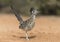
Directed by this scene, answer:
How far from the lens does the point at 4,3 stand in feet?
71.6

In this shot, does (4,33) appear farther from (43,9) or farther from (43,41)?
(43,9)

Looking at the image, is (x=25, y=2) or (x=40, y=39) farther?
(x=25, y=2)

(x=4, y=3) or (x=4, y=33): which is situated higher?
(x=4, y=33)

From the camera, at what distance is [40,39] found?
10664mm

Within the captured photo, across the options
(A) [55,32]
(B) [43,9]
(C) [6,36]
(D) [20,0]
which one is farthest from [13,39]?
(D) [20,0]

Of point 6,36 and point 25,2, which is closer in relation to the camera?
point 6,36

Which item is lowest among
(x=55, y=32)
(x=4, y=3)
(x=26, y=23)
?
(x=4, y=3)

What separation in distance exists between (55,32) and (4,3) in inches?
406

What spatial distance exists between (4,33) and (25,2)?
8.51m

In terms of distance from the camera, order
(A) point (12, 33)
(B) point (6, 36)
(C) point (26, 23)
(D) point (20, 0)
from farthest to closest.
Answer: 1. (D) point (20, 0)
2. (A) point (12, 33)
3. (B) point (6, 36)
4. (C) point (26, 23)

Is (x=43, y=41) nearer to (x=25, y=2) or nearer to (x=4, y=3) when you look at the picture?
(x=25, y=2)

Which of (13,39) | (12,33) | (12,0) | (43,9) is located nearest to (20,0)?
(12,0)

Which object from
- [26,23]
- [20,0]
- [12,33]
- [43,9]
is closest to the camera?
[26,23]

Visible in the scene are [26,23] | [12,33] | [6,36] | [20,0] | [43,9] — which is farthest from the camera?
[20,0]
